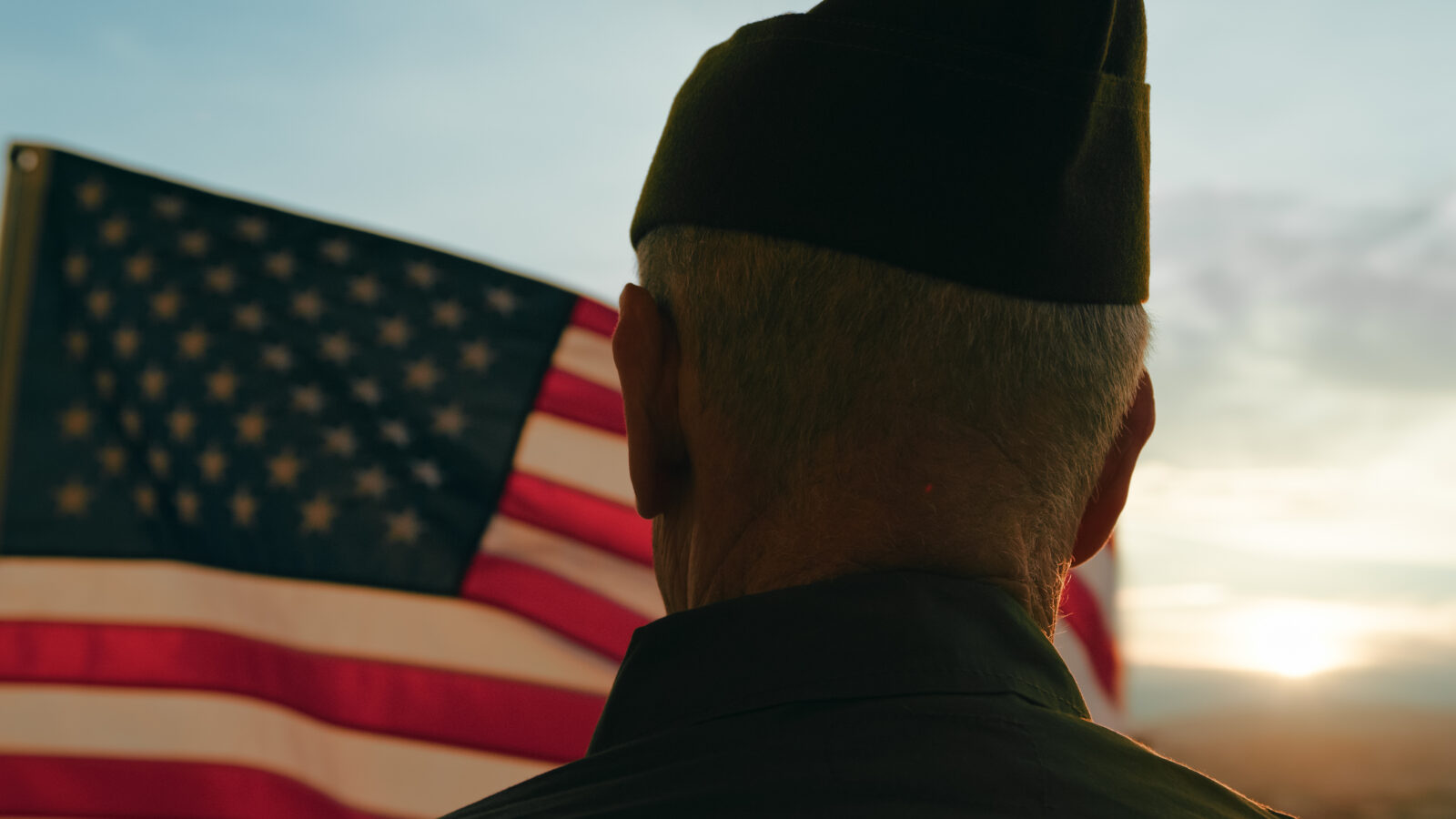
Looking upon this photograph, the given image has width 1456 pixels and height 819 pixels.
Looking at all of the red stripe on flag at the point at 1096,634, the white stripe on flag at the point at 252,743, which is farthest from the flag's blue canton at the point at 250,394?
the red stripe on flag at the point at 1096,634

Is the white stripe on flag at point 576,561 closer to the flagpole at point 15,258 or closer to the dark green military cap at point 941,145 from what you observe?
the flagpole at point 15,258

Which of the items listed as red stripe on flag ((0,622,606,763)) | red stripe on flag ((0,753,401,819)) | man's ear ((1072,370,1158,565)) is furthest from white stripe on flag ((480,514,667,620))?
man's ear ((1072,370,1158,565))

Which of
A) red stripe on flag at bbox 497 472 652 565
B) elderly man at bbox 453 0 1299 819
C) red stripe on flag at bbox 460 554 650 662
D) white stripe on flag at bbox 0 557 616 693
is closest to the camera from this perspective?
elderly man at bbox 453 0 1299 819

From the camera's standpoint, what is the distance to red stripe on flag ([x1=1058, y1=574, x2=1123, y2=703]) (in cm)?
410

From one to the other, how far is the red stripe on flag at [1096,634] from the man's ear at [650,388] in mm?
3317

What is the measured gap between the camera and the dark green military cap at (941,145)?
37.7 inches

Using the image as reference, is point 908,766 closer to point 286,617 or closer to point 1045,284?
point 1045,284

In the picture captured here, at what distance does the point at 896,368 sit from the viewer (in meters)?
0.91

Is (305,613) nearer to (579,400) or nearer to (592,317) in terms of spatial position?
(579,400)

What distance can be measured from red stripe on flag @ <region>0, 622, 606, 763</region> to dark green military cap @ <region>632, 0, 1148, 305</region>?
265 centimetres

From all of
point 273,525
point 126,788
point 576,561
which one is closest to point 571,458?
point 576,561

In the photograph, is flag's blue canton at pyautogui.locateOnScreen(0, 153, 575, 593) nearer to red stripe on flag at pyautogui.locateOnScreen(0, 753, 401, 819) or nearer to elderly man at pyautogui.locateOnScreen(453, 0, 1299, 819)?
red stripe on flag at pyautogui.locateOnScreen(0, 753, 401, 819)

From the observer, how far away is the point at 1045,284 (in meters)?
0.98

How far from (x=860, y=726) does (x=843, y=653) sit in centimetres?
7
